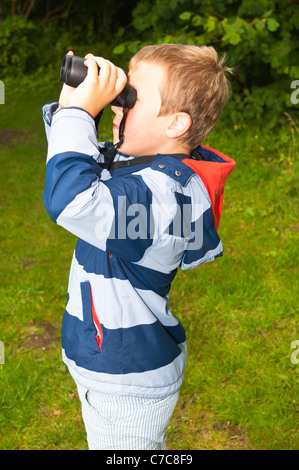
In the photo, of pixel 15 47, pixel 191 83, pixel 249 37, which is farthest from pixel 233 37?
pixel 15 47

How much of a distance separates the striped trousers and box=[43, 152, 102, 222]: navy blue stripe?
0.74 m

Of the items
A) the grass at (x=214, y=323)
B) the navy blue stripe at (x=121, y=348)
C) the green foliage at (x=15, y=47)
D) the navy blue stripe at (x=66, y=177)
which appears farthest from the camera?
the green foliage at (x=15, y=47)

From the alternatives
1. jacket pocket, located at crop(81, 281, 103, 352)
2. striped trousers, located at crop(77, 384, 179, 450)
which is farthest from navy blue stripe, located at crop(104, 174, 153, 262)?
striped trousers, located at crop(77, 384, 179, 450)

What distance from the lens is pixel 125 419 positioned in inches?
70.5

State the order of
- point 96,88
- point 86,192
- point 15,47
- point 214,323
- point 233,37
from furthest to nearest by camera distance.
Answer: point 15,47
point 233,37
point 214,323
point 96,88
point 86,192

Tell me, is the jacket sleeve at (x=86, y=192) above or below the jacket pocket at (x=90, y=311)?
above

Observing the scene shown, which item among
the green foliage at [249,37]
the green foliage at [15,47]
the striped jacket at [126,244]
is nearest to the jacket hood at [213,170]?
the striped jacket at [126,244]

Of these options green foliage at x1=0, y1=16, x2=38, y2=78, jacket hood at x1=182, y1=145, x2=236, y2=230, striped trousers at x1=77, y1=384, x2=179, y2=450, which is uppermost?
jacket hood at x1=182, y1=145, x2=236, y2=230

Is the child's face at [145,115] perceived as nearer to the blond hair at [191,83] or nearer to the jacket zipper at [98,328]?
the blond hair at [191,83]

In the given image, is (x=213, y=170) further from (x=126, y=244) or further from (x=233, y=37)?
(x=233, y=37)

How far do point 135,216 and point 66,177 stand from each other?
217 millimetres

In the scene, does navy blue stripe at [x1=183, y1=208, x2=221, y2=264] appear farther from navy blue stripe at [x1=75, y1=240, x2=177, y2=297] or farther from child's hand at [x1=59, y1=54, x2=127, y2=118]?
child's hand at [x1=59, y1=54, x2=127, y2=118]

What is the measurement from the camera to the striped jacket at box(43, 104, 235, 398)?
1.41 m

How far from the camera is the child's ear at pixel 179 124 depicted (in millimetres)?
1661
